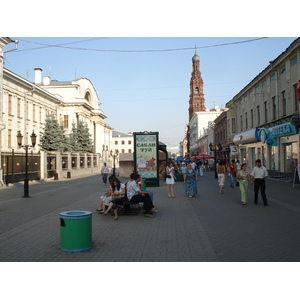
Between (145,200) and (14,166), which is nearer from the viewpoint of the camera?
(145,200)

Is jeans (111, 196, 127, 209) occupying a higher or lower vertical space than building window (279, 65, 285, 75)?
lower

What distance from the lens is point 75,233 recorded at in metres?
6.30

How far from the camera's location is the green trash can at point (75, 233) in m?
6.31

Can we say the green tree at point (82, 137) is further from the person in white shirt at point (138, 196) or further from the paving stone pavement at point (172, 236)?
the person in white shirt at point (138, 196)

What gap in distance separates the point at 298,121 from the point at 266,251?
625 inches

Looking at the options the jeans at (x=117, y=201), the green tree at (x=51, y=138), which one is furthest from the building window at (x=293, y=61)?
the green tree at (x=51, y=138)

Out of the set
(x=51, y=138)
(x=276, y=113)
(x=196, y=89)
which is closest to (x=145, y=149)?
(x=276, y=113)

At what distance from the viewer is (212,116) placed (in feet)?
293

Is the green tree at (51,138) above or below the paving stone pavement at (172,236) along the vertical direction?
above

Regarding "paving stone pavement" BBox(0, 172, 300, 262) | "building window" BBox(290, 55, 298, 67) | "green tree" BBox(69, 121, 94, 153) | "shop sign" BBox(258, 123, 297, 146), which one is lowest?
"paving stone pavement" BBox(0, 172, 300, 262)

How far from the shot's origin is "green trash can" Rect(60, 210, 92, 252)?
6.31 m

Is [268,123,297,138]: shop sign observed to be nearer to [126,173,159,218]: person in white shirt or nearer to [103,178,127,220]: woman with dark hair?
[126,173,159,218]: person in white shirt

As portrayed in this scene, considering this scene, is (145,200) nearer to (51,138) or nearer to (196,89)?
(51,138)

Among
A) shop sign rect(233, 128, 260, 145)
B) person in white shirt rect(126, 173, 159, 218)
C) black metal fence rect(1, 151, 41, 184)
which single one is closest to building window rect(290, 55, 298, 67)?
shop sign rect(233, 128, 260, 145)
